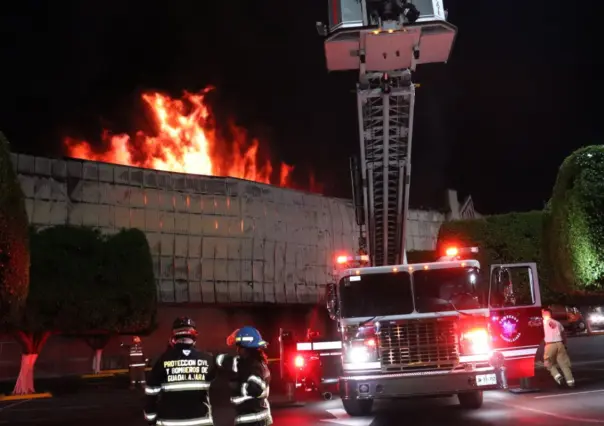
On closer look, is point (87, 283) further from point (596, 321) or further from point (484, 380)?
point (596, 321)

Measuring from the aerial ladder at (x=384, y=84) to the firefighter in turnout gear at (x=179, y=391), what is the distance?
238 inches

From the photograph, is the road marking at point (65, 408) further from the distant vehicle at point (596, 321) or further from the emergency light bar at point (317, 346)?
the distant vehicle at point (596, 321)

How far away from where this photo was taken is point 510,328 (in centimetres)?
1189

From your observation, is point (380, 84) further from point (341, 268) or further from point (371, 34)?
point (341, 268)

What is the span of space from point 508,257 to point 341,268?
1812cm

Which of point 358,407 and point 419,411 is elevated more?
point 358,407

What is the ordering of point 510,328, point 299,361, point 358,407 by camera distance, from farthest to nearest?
point 510,328 → point 299,361 → point 358,407

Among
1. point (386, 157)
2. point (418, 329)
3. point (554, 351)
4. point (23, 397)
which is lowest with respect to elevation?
point (23, 397)

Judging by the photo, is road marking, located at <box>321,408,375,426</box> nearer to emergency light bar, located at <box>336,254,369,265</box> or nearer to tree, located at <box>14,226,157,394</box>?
emergency light bar, located at <box>336,254,369,265</box>

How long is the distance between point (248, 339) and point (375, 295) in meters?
4.92

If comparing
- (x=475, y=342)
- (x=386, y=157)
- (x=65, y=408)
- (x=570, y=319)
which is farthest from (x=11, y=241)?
(x=570, y=319)

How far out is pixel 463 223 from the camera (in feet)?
91.2

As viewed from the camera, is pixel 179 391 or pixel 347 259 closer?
pixel 179 391

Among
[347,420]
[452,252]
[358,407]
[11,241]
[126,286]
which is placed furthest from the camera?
[126,286]
